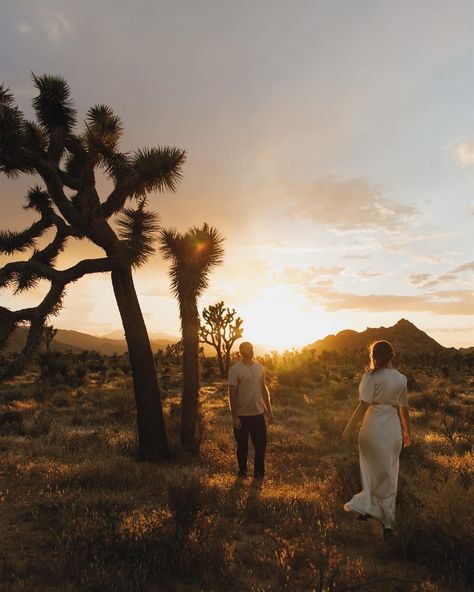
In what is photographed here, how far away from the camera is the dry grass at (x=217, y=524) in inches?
154

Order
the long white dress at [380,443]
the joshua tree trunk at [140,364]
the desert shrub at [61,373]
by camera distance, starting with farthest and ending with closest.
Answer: the desert shrub at [61,373]
the joshua tree trunk at [140,364]
the long white dress at [380,443]

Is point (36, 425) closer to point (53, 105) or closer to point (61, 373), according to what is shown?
point (53, 105)

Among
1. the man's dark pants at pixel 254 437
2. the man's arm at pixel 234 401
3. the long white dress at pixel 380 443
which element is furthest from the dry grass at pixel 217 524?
the man's arm at pixel 234 401

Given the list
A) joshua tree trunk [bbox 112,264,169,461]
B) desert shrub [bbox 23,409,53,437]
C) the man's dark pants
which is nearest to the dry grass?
the man's dark pants

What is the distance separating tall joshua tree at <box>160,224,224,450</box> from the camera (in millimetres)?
10344

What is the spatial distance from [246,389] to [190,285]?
3995mm

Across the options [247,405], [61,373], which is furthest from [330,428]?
[61,373]

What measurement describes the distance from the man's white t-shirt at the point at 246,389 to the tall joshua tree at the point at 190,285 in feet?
9.19

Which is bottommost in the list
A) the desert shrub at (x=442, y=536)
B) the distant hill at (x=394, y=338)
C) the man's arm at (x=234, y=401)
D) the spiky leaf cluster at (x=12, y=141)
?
the desert shrub at (x=442, y=536)

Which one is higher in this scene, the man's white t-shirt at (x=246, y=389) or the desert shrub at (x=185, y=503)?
the man's white t-shirt at (x=246, y=389)

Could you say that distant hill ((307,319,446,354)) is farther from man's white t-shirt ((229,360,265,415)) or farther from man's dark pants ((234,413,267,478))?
man's white t-shirt ((229,360,265,415))

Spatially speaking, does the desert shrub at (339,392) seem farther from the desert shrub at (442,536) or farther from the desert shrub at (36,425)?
the desert shrub at (442,536)

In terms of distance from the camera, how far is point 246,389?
7.59m

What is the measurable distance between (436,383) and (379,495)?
70.0ft
